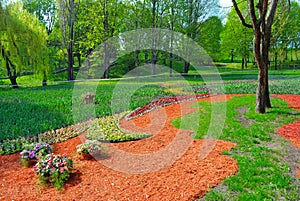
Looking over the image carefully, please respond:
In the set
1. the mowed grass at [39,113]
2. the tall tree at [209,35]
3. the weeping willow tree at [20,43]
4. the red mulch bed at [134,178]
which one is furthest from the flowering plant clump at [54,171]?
the tall tree at [209,35]

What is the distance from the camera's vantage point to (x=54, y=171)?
14.3 feet

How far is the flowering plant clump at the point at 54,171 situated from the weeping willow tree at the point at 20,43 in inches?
620

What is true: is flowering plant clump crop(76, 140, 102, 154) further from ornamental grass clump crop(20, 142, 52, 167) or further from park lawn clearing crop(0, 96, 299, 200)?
ornamental grass clump crop(20, 142, 52, 167)

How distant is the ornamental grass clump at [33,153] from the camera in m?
5.29

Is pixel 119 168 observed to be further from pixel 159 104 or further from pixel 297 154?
pixel 159 104

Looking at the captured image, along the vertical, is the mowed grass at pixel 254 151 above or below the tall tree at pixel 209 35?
below

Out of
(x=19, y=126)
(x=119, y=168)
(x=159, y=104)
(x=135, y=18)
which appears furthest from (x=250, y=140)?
(x=135, y=18)

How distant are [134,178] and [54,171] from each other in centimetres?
143

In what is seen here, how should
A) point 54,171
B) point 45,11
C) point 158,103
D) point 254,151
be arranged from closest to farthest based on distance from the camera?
point 54,171, point 254,151, point 158,103, point 45,11

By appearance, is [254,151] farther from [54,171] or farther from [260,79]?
[54,171]

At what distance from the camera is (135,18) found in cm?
2616

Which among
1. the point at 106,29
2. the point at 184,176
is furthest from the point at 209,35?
the point at 184,176

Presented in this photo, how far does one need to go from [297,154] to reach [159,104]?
6549 millimetres

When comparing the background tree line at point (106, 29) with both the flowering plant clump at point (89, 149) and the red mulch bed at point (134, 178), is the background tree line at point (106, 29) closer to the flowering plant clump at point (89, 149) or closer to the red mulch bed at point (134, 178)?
the red mulch bed at point (134, 178)
